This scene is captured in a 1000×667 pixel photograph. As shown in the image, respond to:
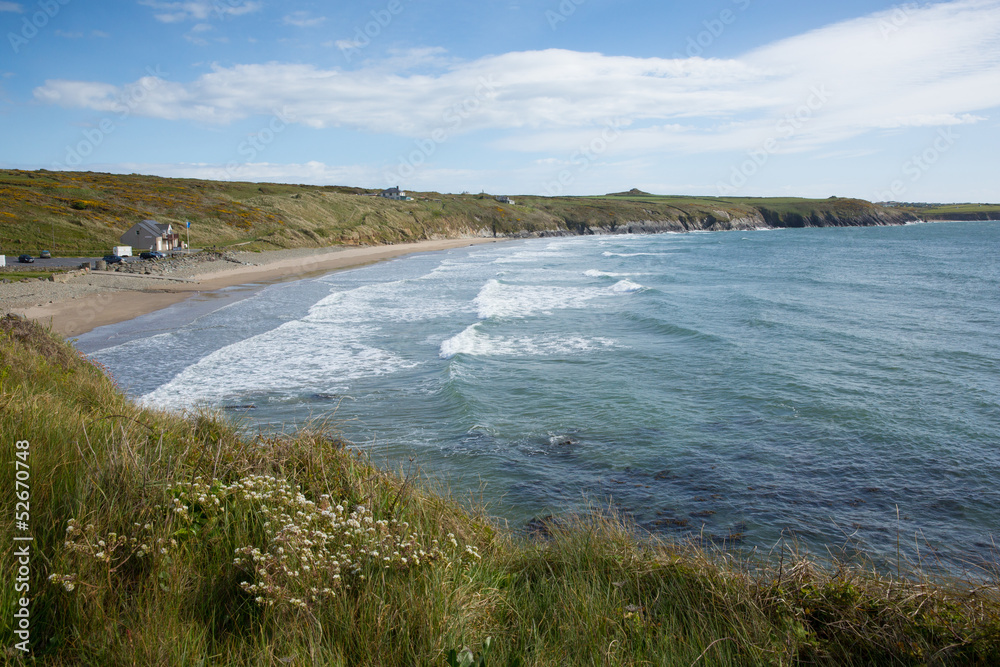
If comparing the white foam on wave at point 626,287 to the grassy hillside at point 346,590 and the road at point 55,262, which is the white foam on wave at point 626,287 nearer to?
the grassy hillside at point 346,590

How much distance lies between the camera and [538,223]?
123m

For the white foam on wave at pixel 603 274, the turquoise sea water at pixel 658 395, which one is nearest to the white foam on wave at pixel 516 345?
the turquoise sea water at pixel 658 395

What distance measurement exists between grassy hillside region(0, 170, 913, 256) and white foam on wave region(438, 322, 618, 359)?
4338 cm

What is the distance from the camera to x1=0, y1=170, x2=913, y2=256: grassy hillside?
54141 mm

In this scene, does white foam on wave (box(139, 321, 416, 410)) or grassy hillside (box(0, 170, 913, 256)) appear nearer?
white foam on wave (box(139, 321, 416, 410))

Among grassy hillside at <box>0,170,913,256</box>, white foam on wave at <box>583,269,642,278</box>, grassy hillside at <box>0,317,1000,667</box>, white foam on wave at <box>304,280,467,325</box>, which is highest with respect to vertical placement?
grassy hillside at <box>0,170,913,256</box>

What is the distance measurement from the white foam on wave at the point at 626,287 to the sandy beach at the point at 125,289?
23949 mm

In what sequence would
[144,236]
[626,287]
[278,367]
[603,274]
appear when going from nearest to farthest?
[278,367] < [626,287] < [603,274] < [144,236]

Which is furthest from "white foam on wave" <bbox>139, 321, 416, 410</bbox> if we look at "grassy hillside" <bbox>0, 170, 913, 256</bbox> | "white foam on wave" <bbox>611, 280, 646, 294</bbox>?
"grassy hillside" <bbox>0, 170, 913, 256</bbox>

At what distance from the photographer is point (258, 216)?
72.2 m

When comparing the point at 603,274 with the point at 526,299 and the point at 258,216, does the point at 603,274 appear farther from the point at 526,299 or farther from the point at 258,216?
the point at 258,216

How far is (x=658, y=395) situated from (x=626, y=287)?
2145 centimetres

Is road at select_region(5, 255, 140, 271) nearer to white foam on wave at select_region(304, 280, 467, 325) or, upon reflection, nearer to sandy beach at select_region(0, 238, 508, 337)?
sandy beach at select_region(0, 238, 508, 337)

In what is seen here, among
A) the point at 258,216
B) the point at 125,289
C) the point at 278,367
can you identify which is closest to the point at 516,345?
the point at 278,367
